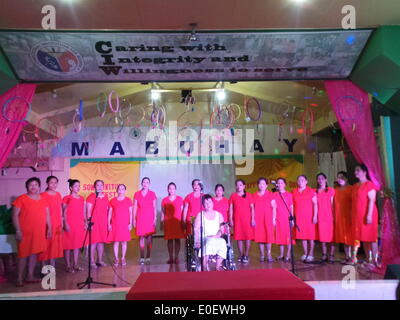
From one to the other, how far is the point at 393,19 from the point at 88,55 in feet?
14.2

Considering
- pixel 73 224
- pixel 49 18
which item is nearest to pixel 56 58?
pixel 49 18

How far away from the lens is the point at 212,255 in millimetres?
5051

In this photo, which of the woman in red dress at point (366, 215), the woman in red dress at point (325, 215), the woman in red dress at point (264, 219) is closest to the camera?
the woman in red dress at point (366, 215)

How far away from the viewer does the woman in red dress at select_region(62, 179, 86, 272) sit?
19.2ft

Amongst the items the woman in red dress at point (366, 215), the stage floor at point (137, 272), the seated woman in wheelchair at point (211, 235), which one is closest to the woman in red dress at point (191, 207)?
the stage floor at point (137, 272)

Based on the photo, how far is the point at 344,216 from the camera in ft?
19.8

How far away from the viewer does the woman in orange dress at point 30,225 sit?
493cm

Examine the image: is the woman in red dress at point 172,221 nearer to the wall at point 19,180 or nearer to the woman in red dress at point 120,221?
the woman in red dress at point 120,221

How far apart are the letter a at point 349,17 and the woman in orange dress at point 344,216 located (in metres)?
2.59

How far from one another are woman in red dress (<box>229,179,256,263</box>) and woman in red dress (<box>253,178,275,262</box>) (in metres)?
0.09

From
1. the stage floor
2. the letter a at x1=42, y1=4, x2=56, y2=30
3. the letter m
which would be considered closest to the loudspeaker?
the stage floor

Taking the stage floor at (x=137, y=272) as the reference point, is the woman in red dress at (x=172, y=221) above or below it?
above

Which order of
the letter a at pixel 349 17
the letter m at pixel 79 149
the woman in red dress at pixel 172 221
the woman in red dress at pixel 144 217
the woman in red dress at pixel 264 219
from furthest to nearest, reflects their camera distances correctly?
the letter m at pixel 79 149 < the woman in red dress at pixel 144 217 < the woman in red dress at pixel 172 221 < the woman in red dress at pixel 264 219 < the letter a at pixel 349 17
